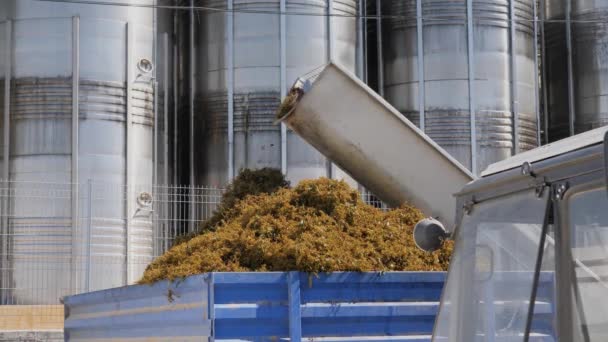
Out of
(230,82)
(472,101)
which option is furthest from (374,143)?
(472,101)

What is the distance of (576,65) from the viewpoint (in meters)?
21.2

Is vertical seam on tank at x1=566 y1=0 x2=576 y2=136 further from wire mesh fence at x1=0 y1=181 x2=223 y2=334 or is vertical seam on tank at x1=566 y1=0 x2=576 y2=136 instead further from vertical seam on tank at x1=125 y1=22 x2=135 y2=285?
vertical seam on tank at x1=125 y1=22 x2=135 y2=285

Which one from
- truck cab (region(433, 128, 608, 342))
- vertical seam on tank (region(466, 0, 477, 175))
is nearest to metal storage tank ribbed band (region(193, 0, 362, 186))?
vertical seam on tank (region(466, 0, 477, 175))

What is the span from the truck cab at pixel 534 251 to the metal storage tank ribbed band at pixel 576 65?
1666cm

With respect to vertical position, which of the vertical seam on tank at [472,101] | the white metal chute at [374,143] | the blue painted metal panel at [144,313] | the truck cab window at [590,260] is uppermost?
the vertical seam on tank at [472,101]

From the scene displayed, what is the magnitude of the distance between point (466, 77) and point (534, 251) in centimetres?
1565

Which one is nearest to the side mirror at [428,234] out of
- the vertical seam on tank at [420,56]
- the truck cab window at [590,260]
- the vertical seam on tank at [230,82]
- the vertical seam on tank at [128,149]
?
the truck cab window at [590,260]

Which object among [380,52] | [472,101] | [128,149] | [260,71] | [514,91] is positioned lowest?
[128,149]

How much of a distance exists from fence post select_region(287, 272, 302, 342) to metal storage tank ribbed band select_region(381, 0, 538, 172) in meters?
12.7

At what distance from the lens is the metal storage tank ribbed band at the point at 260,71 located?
723 inches

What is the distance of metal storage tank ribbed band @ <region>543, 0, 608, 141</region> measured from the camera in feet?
68.1

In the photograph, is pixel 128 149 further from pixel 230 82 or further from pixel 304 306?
pixel 304 306

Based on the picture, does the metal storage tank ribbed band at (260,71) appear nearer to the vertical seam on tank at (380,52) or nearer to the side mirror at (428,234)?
the vertical seam on tank at (380,52)

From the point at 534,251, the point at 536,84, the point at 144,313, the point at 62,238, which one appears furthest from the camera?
the point at 536,84
